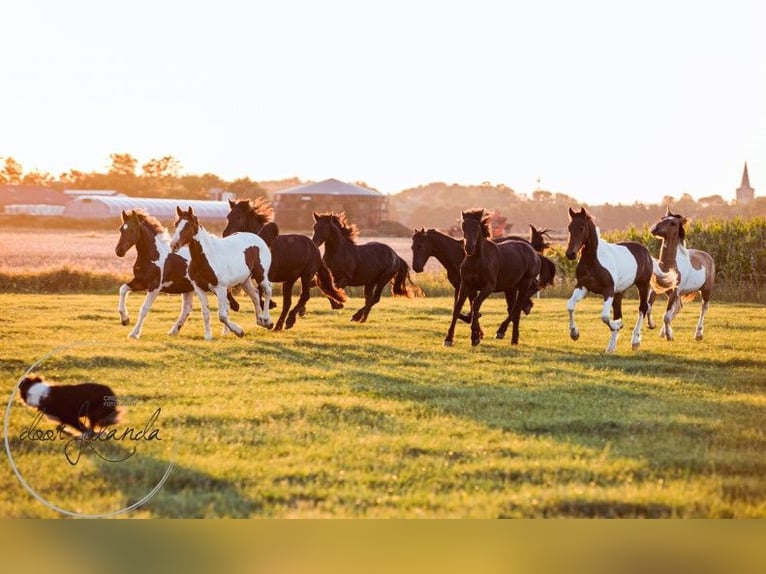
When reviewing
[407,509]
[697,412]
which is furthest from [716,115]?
[407,509]

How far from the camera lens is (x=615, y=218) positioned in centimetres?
852

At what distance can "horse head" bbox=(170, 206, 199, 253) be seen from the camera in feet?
26.2

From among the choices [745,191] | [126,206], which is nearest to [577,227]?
[745,191]

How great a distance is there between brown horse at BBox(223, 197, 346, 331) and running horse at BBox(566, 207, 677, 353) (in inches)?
104

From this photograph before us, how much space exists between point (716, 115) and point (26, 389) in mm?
4725

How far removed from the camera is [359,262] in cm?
1041

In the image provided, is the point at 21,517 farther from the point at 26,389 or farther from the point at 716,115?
the point at 716,115

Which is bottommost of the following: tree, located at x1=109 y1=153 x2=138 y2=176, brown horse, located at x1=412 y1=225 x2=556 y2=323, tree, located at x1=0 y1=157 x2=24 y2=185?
brown horse, located at x1=412 y1=225 x2=556 y2=323
